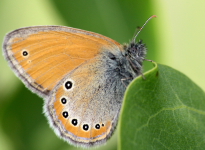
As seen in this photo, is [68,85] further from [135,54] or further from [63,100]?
[135,54]

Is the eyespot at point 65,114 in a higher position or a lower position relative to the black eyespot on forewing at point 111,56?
lower

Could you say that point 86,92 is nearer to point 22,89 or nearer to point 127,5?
point 22,89

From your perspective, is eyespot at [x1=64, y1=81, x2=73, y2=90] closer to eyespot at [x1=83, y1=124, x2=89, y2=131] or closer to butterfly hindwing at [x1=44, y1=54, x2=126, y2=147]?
butterfly hindwing at [x1=44, y1=54, x2=126, y2=147]

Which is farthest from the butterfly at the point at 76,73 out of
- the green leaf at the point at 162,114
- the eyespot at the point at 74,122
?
the green leaf at the point at 162,114

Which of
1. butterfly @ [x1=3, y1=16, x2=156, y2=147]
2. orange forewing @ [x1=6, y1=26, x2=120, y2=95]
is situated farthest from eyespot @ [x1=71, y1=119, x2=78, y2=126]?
orange forewing @ [x1=6, y1=26, x2=120, y2=95]

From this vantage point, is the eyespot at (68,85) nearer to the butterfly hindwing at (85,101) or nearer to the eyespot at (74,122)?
the butterfly hindwing at (85,101)

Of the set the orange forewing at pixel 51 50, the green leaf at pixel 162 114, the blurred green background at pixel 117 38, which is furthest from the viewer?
the blurred green background at pixel 117 38
